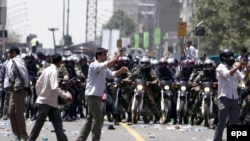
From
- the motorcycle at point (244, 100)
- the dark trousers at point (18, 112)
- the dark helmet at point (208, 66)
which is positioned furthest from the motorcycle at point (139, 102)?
the dark trousers at point (18, 112)

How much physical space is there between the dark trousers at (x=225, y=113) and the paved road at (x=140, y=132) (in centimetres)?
327

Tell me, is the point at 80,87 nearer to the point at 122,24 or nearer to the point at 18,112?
the point at 18,112

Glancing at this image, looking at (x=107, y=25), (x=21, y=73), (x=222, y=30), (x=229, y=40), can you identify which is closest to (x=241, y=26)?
(x=229, y=40)

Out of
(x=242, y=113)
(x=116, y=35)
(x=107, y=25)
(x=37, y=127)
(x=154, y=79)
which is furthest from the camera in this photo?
(x=107, y=25)

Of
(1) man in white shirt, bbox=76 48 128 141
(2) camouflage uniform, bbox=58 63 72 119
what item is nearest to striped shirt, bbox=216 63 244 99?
(1) man in white shirt, bbox=76 48 128 141

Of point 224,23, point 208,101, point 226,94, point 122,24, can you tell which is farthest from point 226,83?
point 122,24

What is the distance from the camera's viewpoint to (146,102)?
98.0 ft

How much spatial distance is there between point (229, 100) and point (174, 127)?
296 inches

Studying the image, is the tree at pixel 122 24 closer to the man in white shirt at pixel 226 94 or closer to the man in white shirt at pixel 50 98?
the man in white shirt at pixel 226 94

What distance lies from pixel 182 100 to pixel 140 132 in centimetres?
408

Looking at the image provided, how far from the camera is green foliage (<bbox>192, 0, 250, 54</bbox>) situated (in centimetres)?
5442

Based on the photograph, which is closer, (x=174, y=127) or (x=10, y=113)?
(x=10, y=113)

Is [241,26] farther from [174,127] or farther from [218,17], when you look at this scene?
[174,127]

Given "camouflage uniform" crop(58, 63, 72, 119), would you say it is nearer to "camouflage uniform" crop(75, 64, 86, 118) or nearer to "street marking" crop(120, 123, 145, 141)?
"camouflage uniform" crop(75, 64, 86, 118)
